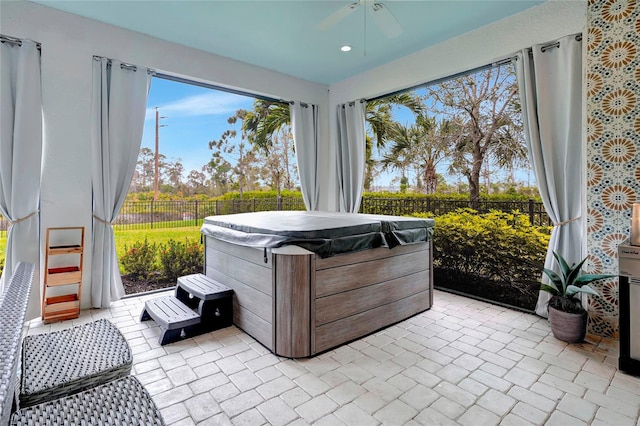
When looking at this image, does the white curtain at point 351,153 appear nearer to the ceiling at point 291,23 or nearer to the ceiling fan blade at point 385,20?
the ceiling at point 291,23

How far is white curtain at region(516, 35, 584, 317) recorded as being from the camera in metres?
2.75

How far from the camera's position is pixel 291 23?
327 cm

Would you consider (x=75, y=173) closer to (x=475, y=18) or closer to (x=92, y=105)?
(x=92, y=105)

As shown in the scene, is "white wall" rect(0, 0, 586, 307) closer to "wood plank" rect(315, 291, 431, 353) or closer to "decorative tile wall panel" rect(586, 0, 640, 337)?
"decorative tile wall panel" rect(586, 0, 640, 337)

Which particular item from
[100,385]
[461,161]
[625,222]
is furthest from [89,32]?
[625,222]

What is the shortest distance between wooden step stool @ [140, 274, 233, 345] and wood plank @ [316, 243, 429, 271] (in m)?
0.98

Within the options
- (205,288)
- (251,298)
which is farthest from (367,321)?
(205,288)

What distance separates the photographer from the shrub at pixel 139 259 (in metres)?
3.98

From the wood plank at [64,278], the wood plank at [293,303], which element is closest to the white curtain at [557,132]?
the wood plank at [293,303]

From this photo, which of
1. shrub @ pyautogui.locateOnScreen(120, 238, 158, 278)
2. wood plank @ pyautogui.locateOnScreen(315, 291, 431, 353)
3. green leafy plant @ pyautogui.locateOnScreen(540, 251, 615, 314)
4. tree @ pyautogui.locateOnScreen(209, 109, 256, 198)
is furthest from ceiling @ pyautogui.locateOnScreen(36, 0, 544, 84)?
wood plank @ pyautogui.locateOnScreen(315, 291, 431, 353)

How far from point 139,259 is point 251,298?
2.31 m

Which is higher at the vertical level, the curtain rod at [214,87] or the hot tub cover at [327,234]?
the curtain rod at [214,87]

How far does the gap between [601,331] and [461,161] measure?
6.87 ft

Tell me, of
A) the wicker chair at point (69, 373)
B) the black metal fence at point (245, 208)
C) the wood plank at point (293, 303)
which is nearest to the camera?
the wicker chair at point (69, 373)
